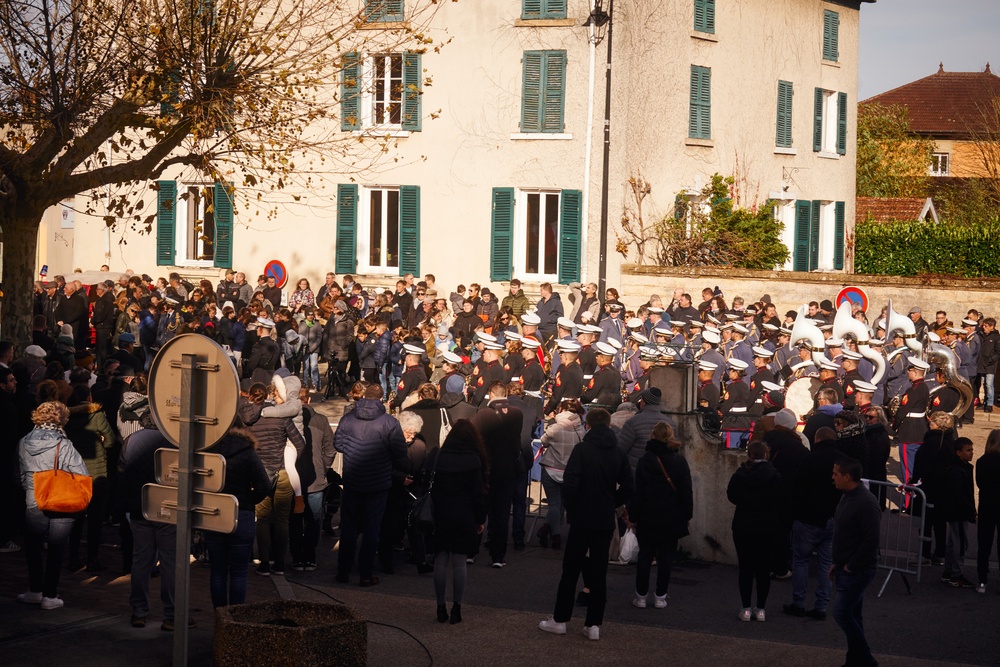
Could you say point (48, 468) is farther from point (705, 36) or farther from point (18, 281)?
point (705, 36)

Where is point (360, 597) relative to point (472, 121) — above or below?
below

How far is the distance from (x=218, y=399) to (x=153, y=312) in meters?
17.2

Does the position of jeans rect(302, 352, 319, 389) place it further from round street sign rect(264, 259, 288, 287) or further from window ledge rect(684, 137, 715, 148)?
window ledge rect(684, 137, 715, 148)

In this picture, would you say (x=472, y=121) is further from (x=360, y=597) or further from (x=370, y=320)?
(x=360, y=597)

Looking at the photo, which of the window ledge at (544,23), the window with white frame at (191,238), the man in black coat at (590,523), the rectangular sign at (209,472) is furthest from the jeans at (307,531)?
the window with white frame at (191,238)

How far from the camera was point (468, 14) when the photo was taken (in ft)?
98.2

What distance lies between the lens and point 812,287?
28.2 m

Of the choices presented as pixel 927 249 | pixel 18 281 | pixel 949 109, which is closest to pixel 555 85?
pixel 927 249

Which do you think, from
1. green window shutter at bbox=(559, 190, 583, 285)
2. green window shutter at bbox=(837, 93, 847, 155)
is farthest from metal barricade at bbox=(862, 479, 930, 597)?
green window shutter at bbox=(837, 93, 847, 155)

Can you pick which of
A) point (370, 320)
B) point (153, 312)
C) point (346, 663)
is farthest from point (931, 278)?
point (346, 663)

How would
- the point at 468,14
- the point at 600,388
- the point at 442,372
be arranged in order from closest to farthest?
the point at 600,388 < the point at 442,372 < the point at 468,14

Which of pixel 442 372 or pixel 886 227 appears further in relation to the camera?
pixel 886 227

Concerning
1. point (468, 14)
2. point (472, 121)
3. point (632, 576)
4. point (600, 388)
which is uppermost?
point (468, 14)

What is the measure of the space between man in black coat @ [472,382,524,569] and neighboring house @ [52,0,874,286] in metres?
16.0
